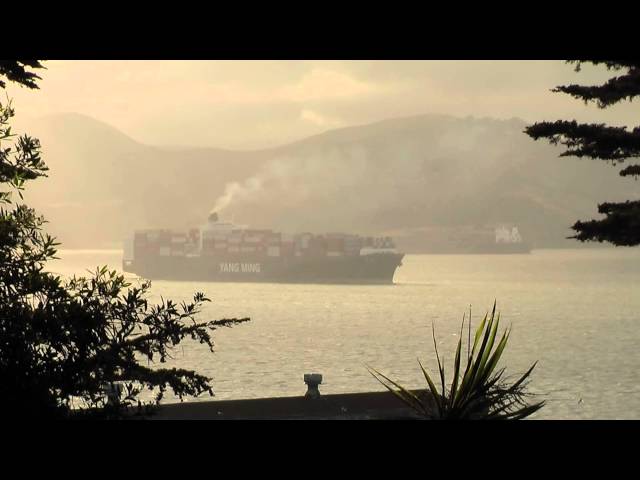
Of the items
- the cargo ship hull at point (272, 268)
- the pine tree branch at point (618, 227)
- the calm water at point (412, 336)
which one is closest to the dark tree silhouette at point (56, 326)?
the pine tree branch at point (618, 227)

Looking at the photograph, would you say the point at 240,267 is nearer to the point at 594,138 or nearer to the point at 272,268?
the point at 272,268

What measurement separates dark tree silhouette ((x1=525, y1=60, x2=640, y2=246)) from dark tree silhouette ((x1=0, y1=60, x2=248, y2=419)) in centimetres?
389

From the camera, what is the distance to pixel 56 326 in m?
4.36

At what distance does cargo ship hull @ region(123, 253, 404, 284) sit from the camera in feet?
386

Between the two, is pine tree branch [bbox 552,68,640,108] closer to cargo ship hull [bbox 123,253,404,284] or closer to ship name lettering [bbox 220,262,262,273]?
cargo ship hull [bbox 123,253,404,284]

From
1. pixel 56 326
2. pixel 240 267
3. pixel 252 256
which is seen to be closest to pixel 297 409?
pixel 56 326

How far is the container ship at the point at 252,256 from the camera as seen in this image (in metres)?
117

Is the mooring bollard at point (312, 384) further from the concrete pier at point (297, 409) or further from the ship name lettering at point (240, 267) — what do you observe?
the ship name lettering at point (240, 267)

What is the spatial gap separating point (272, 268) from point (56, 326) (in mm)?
119044

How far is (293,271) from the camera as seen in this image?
122 meters

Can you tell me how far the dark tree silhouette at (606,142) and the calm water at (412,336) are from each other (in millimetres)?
24745

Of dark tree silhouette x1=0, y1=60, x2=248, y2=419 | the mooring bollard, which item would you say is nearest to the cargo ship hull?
the mooring bollard

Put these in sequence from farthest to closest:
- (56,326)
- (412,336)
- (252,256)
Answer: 1. (252,256)
2. (412,336)
3. (56,326)
